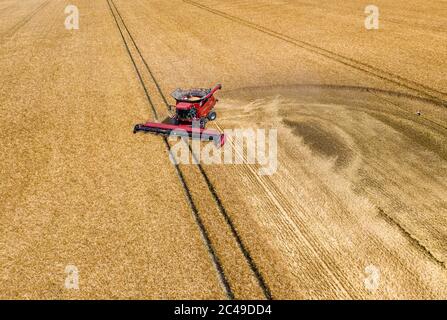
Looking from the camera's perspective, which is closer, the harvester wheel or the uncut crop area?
the uncut crop area

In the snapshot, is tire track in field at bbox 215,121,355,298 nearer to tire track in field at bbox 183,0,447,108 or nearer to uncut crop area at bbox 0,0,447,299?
uncut crop area at bbox 0,0,447,299

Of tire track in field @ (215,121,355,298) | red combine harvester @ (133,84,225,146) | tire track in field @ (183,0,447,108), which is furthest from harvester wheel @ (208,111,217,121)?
tire track in field @ (183,0,447,108)

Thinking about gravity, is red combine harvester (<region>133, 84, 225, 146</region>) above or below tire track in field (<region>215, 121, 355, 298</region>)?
above

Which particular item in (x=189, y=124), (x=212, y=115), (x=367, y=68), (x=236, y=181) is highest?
(x=367, y=68)

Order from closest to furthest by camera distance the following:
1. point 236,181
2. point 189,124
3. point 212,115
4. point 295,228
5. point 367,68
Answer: point 295,228, point 236,181, point 189,124, point 212,115, point 367,68

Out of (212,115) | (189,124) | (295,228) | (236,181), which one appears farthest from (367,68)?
(295,228)

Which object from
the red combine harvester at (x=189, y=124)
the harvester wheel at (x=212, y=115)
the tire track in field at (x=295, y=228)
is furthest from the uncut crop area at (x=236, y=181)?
the red combine harvester at (x=189, y=124)

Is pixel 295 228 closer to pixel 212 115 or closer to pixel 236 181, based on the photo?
pixel 236 181

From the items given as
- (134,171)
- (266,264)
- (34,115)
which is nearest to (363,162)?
(266,264)

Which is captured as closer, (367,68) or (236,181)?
(236,181)

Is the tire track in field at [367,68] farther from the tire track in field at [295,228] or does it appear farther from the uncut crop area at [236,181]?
the tire track in field at [295,228]
